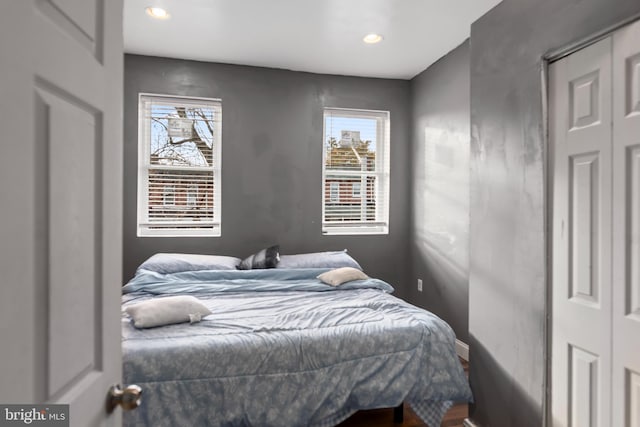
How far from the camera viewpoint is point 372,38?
10.5ft

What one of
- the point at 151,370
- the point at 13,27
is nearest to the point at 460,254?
the point at 151,370

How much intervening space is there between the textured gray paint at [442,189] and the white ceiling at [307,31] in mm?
248

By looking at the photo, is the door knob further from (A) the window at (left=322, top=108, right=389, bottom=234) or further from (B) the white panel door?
(A) the window at (left=322, top=108, right=389, bottom=234)

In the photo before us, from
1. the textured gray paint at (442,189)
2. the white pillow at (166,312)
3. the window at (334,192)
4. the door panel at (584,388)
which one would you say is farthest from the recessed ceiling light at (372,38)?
the door panel at (584,388)

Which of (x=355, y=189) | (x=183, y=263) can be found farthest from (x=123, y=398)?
(x=355, y=189)

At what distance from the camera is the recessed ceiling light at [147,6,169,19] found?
278 cm

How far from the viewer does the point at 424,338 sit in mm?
2176

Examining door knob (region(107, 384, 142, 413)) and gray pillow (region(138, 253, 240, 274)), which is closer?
door knob (region(107, 384, 142, 413))

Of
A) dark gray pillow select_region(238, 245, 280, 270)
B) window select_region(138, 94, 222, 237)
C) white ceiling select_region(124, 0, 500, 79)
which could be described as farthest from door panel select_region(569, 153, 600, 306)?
window select_region(138, 94, 222, 237)

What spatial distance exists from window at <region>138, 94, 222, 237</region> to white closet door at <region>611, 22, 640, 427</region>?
10.6 ft

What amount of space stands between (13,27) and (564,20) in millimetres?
1980

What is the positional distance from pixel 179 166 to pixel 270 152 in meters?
0.91

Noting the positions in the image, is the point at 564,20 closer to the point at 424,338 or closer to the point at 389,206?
the point at 424,338

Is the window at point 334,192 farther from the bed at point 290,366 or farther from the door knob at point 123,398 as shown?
the door knob at point 123,398
